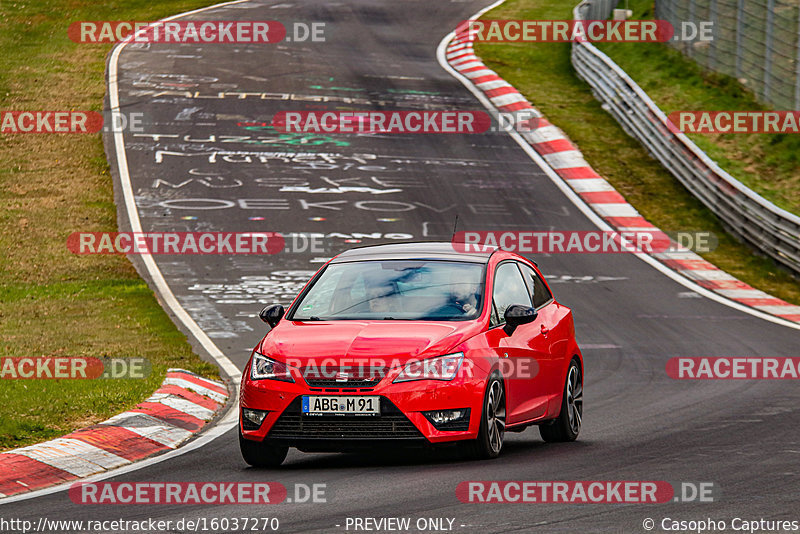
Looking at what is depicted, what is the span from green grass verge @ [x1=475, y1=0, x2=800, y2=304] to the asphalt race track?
154cm

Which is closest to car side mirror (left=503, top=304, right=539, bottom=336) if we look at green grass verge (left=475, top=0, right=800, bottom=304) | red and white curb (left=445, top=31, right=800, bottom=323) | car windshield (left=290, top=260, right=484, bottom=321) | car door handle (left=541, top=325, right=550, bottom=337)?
car windshield (left=290, top=260, right=484, bottom=321)

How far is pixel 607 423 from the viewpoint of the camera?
10672mm

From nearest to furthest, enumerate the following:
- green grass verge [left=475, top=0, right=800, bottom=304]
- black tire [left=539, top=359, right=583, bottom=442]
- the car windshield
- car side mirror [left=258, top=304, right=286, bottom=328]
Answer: the car windshield < car side mirror [left=258, top=304, right=286, bottom=328] < black tire [left=539, top=359, right=583, bottom=442] < green grass verge [left=475, top=0, right=800, bottom=304]

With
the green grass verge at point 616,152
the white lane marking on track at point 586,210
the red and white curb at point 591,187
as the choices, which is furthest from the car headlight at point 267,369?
the green grass verge at point 616,152

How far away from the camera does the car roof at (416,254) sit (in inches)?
383

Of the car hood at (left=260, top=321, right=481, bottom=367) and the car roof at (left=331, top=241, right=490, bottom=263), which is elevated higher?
the car roof at (left=331, top=241, right=490, bottom=263)

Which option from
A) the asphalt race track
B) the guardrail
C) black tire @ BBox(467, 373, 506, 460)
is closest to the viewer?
the asphalt race track

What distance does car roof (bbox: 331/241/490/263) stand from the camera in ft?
31.9

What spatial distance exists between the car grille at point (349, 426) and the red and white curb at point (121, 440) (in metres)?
1.56

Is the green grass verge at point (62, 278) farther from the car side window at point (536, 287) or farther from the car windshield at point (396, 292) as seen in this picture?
the car side window at point (536, 287)

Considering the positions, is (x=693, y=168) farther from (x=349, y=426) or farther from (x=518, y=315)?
(x=349, y=426)

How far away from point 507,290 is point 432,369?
1.62 metres

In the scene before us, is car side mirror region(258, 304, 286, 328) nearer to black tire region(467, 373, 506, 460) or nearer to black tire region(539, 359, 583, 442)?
black tire region(467, 373, 506, 460)

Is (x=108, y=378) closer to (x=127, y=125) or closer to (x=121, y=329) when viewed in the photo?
(x=121, y=329)
